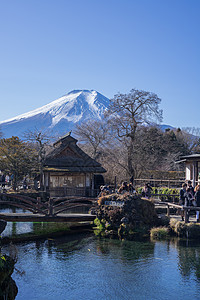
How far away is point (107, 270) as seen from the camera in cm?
1262

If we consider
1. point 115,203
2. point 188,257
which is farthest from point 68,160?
point 188,257

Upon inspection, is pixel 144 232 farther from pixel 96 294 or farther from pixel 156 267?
pixel 96 294

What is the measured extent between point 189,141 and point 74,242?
42.4m

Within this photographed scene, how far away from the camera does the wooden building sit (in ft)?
119

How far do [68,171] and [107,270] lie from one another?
2412cm

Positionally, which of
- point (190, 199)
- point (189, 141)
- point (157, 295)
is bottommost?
point (157, 295)

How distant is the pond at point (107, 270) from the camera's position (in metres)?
10.6

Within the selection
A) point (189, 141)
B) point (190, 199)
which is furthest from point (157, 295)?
point (189, 141)

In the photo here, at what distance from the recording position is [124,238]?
58.6ft

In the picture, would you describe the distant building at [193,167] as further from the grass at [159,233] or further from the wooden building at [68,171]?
Answer: the wooden building at [68,171]

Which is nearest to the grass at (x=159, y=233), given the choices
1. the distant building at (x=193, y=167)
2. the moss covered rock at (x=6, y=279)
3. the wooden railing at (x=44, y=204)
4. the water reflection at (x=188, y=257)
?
the water reflection at (x=188, y=257)

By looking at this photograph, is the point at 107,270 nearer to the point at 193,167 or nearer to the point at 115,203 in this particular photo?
the point at 115,203

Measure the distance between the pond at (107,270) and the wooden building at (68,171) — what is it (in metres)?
19.1

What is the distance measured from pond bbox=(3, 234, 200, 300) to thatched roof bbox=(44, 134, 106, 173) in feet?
65.1
